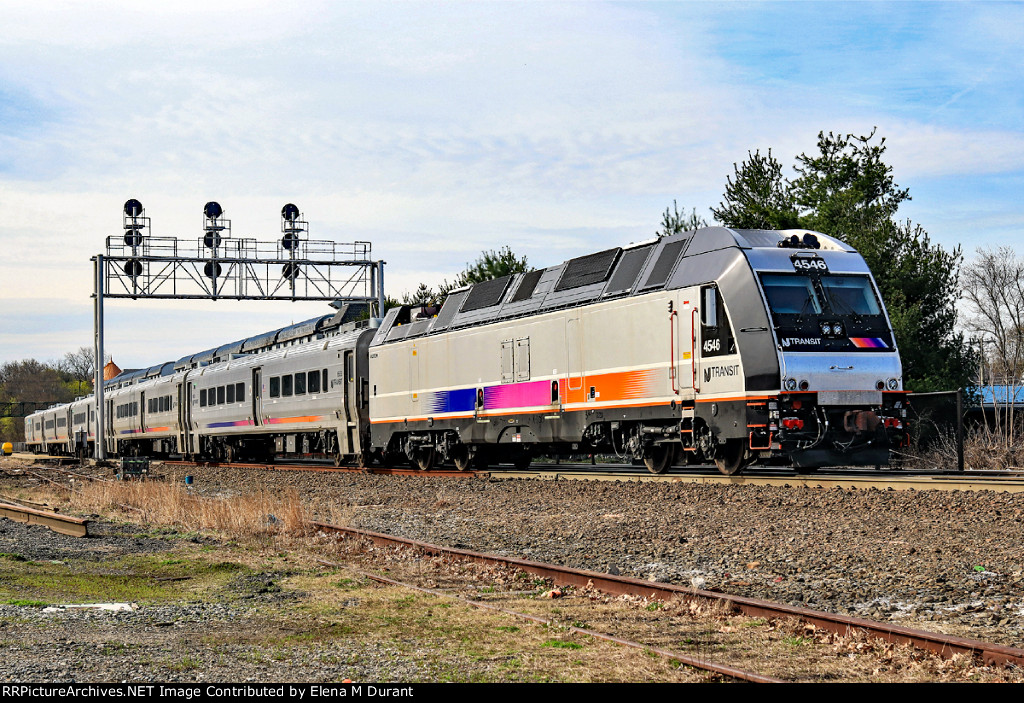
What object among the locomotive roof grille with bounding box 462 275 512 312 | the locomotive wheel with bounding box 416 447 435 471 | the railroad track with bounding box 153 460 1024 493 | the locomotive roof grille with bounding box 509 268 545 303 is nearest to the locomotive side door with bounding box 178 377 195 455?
the locomotive wheel with bounding box 416 447 435 471

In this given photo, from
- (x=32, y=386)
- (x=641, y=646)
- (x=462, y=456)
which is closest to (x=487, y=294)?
(x=462, y=456)

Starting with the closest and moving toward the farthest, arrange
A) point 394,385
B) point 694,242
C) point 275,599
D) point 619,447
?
point 275,599
point 694,242
point 619,447
point 394,385

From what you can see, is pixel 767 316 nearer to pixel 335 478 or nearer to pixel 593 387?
pixel 593 387

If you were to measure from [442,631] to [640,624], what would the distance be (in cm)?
141

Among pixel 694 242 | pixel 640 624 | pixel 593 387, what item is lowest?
pixel 640 624

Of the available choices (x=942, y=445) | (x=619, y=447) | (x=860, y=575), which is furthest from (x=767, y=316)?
(x=942, y=445)

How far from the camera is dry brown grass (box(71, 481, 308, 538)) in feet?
46.0

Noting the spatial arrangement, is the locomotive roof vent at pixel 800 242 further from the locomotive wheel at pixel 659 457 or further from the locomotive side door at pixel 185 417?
the locomotive side door at pixel 185 417

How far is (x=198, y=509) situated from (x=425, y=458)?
31.6 ft

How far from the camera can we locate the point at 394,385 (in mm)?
25969

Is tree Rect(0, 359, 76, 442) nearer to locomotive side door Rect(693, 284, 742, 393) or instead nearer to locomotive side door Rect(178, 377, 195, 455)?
locomotive side door Rect(178, 377, 195, 455)

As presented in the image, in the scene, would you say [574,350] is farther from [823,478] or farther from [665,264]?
[823,478]

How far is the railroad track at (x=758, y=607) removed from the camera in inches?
234

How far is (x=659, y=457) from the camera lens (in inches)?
723
